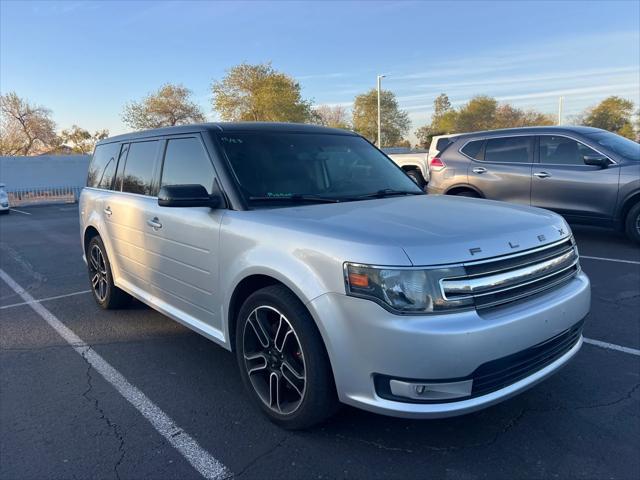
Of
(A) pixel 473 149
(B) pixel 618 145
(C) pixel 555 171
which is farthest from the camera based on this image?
(A) pixel 473 149

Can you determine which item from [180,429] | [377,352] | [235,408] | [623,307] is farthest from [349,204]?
[623,307]

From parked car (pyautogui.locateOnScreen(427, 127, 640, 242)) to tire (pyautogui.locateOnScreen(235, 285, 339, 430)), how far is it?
7.06m

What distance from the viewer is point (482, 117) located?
227 feet

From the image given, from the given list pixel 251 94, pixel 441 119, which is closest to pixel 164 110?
pixel 251 94

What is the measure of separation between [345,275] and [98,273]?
406 centimetres

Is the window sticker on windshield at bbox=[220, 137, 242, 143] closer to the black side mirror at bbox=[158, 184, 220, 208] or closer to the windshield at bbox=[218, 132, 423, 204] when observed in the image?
the windshield at bbox=[218, 132, 423, 204]

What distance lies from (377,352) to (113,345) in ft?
10.1

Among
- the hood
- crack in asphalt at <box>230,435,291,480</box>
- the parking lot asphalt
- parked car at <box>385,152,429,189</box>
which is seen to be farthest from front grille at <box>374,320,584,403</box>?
parked car at <box>385,152,429,189</box>

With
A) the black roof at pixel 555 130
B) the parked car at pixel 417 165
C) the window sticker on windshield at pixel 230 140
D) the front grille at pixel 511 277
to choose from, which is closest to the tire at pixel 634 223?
the black roof at pixel 555 130

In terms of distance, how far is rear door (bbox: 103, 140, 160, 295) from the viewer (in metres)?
4.42

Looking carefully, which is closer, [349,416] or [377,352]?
[377,352]

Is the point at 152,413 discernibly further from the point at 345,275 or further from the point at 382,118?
the point at 382,118

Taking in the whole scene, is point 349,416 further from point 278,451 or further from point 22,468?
point 22,468

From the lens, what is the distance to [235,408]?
11.1 ft
